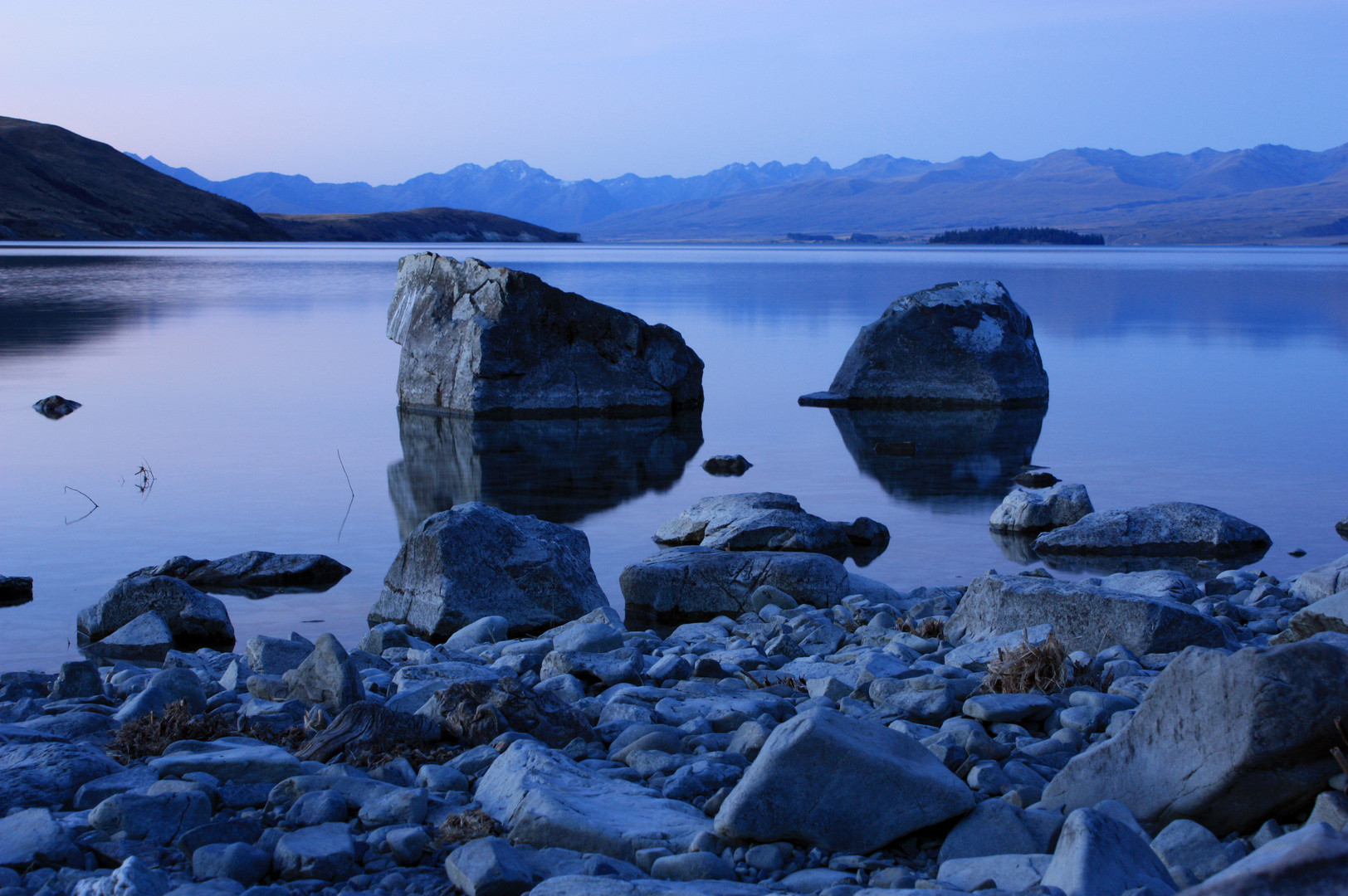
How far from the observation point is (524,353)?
63.8 ft

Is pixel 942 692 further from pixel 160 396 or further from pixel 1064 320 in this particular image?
pixel 1064 320

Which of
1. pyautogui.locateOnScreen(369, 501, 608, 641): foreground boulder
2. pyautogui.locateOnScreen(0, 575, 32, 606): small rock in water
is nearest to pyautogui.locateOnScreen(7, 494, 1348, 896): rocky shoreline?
pyautogui.locateOnScreen(369, 501, 608, 641): foreground boulder

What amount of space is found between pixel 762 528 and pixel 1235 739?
6713mm

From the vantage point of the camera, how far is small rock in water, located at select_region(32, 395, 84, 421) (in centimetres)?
1935

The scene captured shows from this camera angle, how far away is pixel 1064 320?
4022cm

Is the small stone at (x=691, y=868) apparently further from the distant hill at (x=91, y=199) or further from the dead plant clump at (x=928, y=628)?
the distant hill at (x=91, y=199)

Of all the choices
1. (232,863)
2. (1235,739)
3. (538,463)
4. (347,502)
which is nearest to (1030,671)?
(1235,739)

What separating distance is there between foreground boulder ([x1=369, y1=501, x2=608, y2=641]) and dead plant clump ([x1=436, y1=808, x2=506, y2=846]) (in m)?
4.29

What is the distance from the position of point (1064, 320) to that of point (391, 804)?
3860 cm

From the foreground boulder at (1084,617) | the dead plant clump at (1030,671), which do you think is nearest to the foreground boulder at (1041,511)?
the foreground boulder at (1084,617)

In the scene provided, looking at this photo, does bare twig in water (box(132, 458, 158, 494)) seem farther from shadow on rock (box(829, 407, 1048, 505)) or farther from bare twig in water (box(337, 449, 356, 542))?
shadow on rock (box(829, 407, 1048, 505))

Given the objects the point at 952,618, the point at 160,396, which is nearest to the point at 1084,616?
the point at 952,618

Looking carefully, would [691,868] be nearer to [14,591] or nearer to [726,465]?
[14,591]

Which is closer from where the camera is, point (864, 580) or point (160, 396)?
point (864, 580)
